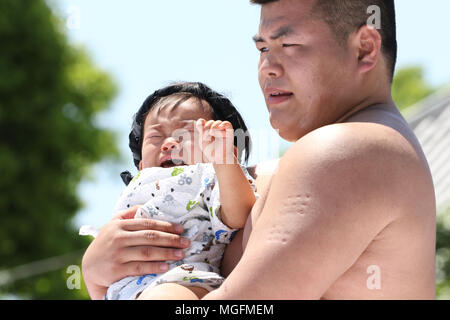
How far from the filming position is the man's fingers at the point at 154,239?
209 cm

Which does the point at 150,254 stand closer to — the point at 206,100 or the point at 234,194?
the point at 234,194

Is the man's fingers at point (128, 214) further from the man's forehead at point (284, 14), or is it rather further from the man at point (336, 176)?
the man's forehead at point (284, 14)

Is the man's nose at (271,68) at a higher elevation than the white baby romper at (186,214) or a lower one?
higher

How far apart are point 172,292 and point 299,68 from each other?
2.29ft

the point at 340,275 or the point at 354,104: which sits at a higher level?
the point at 354,104

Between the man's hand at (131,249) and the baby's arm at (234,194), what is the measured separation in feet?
0.56

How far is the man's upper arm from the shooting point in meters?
1.47

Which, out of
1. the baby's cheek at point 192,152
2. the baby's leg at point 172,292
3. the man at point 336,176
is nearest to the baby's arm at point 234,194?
the man at point 336,176

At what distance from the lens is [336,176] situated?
1.51 m

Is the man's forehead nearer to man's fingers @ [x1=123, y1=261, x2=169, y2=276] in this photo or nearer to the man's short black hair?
the man's short black hair
